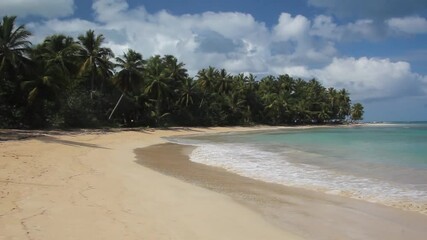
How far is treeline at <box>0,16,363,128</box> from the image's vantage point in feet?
114

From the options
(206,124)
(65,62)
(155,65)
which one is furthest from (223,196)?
(206,124)

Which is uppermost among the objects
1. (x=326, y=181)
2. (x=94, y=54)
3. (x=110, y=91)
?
(x=94, y=54)

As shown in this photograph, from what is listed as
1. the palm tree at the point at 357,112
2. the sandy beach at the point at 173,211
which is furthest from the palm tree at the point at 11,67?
the palm tree at the point at 357,112

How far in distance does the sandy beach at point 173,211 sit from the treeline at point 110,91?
85.0ft

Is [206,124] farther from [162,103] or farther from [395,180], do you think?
[395,180]

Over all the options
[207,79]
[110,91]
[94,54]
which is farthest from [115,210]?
[207,79]

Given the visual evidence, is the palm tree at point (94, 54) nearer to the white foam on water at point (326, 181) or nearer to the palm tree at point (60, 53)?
the palm tree at point (60, 53)

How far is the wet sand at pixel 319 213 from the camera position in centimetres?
666

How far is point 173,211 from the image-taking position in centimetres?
746

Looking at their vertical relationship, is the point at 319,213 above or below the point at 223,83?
below

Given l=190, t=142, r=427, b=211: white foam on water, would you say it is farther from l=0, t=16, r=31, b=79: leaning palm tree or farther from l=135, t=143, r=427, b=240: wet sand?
l=0, t=16, r=31, b=79: leaning palm tree

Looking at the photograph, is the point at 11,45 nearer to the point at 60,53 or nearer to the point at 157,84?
the point at 60,53

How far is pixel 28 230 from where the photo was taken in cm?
559

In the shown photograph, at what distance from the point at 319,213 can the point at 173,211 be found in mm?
2978
